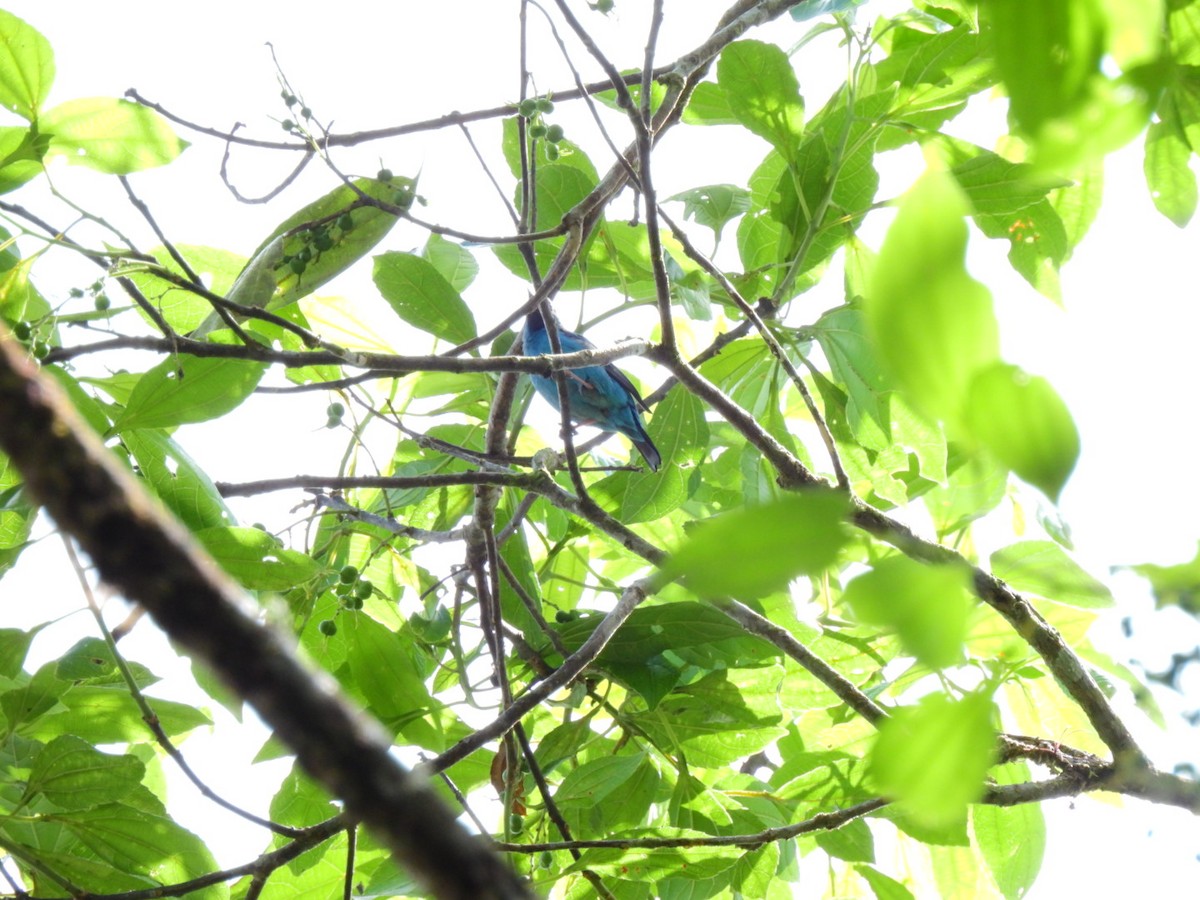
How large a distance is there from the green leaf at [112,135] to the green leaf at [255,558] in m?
0.71

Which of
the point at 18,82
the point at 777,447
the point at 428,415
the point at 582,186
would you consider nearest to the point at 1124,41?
the point at 777,447

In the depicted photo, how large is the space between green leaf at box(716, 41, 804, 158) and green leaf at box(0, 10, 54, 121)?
4.65 ft

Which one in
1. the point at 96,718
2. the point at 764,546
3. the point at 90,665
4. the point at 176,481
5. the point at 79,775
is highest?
the point at 176,481

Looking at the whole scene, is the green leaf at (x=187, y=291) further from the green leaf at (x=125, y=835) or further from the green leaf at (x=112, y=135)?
the green leaf at (x=125, y=835)

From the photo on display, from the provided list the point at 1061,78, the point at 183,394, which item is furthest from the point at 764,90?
the point at 1061,78

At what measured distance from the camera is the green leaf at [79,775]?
2031mm

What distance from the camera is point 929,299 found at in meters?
0.44

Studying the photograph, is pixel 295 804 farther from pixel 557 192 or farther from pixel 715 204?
pixel 715 204

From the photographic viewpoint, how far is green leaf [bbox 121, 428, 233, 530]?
82.3 inches

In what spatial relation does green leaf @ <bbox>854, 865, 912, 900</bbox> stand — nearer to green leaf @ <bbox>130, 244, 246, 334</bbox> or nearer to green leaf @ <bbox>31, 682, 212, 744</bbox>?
green leaf @ <bbox>31, 682, 212, 744</bbox>

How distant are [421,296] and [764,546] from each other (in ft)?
7.55

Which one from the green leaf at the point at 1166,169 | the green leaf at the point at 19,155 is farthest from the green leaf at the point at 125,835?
the green leaf at the point at 1166,169

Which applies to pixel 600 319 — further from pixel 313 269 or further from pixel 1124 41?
pixel 1124 41

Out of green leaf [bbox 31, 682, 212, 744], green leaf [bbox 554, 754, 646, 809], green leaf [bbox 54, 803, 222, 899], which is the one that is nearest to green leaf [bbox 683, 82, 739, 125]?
green leaf [bbox 554, 754, 646, 809]
